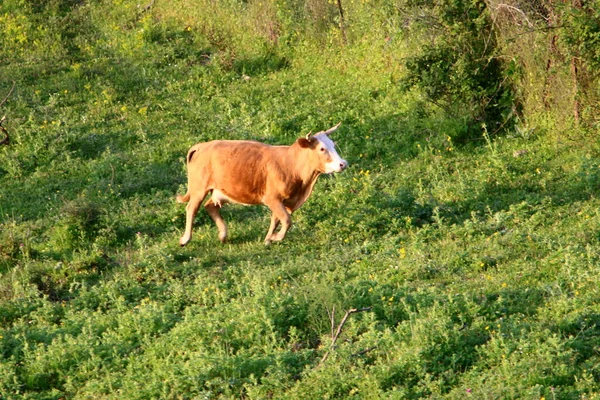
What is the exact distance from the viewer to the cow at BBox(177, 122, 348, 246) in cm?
1173

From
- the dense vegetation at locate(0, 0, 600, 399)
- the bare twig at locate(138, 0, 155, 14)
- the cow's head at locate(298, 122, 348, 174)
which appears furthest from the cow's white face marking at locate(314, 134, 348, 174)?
the bare twig at locate(138, 0, 155, 14)

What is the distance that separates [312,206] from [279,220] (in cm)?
94

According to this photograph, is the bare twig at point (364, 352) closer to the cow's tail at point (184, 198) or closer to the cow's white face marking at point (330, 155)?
the cow's white face marking at point (330, 155)

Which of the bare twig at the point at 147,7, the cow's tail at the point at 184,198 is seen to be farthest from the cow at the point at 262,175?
the bare twig at the point at 147,7

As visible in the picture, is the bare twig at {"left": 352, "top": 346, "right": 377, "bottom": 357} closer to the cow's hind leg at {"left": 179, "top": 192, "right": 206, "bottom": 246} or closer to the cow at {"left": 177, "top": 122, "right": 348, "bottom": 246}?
the cow at {"left": 177, "top": 122, "right": 348, "bottom": 246}

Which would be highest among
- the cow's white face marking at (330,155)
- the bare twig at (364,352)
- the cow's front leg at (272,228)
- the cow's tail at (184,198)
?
the cow's white face marking at (330,155)

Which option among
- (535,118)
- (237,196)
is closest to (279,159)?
(237,196)

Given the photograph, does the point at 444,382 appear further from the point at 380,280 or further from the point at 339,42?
the point at 339,42

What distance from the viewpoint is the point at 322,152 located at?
11.5m

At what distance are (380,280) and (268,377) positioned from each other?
253 cm

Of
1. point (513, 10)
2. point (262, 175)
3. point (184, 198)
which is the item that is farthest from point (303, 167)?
point (513, 10)

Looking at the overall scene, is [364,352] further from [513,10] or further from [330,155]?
[513,10]

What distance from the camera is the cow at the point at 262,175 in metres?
11.7

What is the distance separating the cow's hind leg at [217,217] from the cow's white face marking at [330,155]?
1.56m
